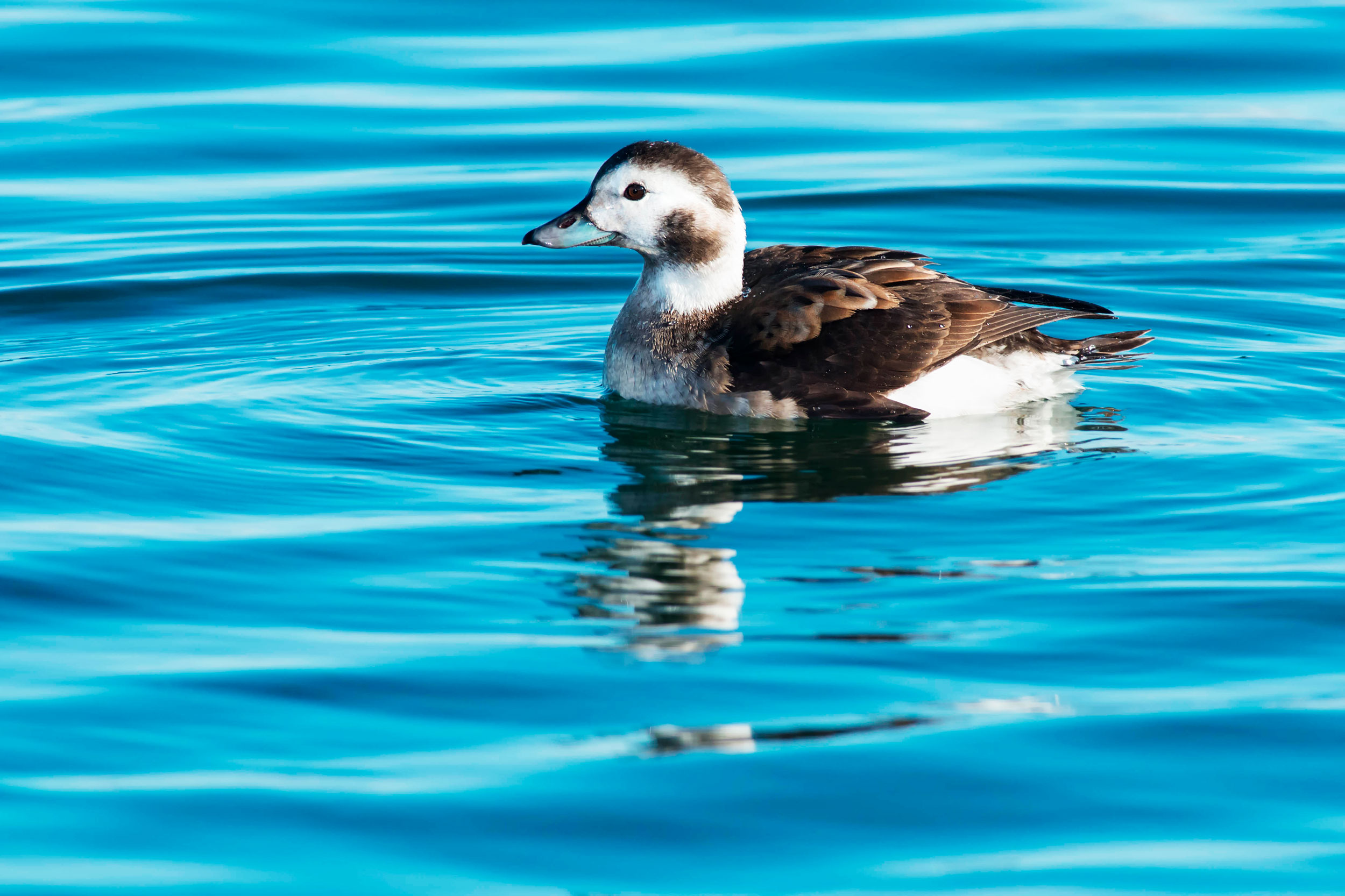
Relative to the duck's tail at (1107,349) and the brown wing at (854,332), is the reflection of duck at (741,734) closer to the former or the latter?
the brown wing at (854,332)

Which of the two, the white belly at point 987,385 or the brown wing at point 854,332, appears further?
the white belly at point 987,385

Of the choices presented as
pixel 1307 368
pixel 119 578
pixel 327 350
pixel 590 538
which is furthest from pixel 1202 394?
pixel 119 578

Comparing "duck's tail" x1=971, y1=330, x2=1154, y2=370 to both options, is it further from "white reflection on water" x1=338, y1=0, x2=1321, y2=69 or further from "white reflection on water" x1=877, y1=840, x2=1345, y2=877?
"white reflection on water" x1=338, y1=0, x2=1321, y2=69

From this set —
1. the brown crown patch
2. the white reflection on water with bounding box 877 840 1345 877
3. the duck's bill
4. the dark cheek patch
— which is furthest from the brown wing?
the white reflection on water with bounding box 877 840 1345 877

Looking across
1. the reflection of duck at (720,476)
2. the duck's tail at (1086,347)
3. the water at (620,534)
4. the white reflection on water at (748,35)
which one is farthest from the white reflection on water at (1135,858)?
the white reflection on water at (748,35)

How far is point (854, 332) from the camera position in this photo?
791 centimetres

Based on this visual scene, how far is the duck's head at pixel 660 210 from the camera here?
819 cm

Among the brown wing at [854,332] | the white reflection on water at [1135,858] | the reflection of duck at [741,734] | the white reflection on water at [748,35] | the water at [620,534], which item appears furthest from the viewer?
the white reflection on water at [748,35]

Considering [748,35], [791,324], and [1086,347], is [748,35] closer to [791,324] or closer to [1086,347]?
[1086,347]

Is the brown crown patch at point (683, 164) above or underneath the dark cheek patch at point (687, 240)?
above

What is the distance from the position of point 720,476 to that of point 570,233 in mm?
1578

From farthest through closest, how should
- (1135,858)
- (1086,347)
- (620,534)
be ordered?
(1086,347), (620,534), (1135,858)

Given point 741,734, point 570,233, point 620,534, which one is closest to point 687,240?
point 570,233

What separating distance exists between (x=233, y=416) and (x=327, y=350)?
1.43 meters
